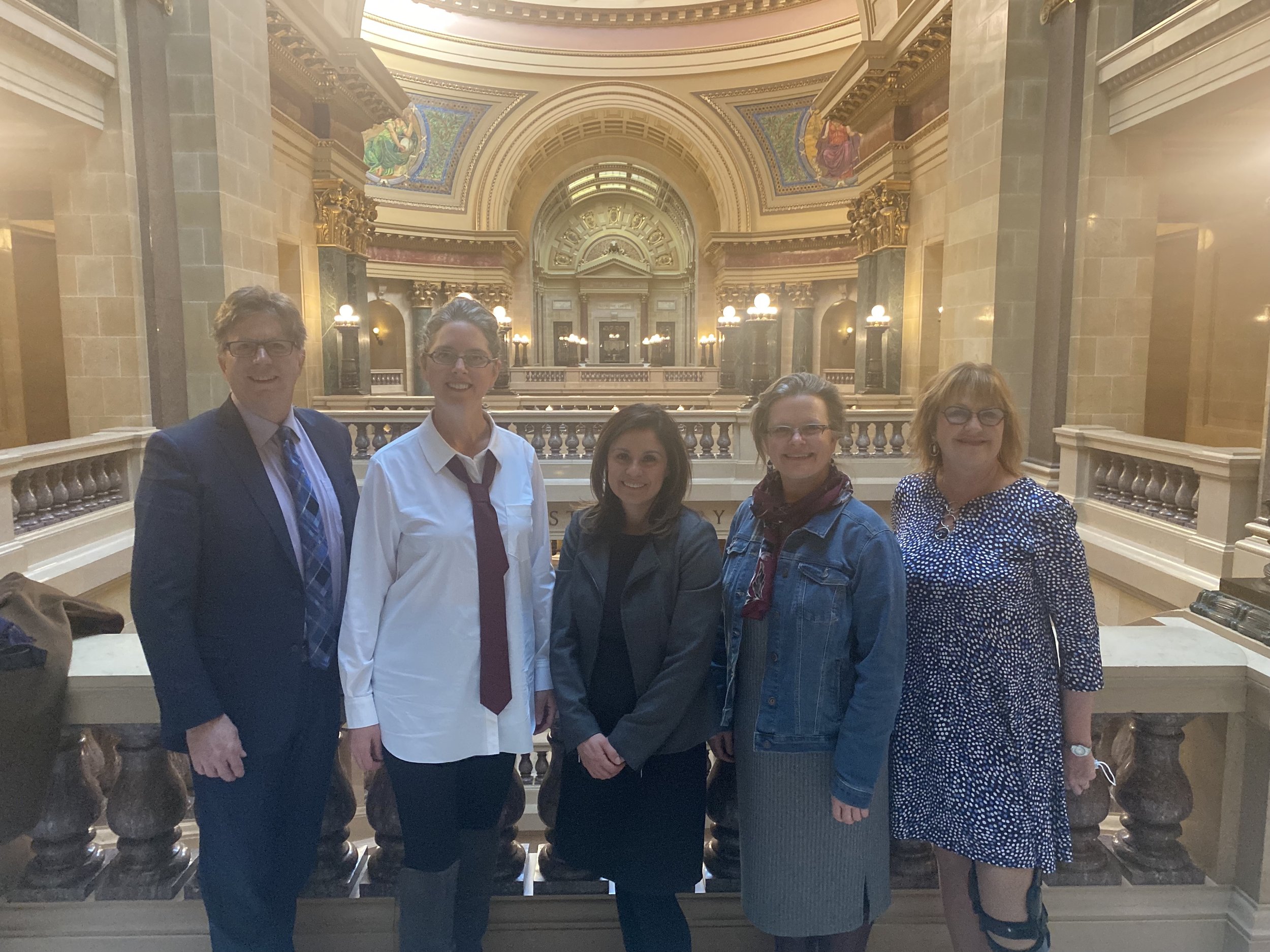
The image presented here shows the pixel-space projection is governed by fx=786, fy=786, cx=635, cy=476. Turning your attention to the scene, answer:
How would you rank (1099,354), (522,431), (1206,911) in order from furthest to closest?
(522,431), (1099,354), (1206,911)

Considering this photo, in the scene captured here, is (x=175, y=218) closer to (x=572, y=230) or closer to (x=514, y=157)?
(x=514, y=157)

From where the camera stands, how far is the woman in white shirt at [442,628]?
211 cm

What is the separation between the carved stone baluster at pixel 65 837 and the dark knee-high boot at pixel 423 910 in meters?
1.18

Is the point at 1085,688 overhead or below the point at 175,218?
below

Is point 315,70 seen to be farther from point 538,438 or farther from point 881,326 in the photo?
point 881,326

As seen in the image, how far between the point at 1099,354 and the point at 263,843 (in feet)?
33.2

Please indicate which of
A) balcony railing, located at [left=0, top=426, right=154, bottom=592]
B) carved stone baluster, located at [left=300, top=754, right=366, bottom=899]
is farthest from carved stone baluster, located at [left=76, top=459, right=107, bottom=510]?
carved stone baluster, located at [left=300, top=754, right=366, bottom=899]

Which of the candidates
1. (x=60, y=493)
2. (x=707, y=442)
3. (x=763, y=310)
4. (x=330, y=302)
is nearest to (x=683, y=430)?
(x=707, y=442)

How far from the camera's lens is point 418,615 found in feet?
6.98

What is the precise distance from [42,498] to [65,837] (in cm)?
522

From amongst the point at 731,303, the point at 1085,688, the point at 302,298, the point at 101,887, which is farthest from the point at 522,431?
the point at 731,303

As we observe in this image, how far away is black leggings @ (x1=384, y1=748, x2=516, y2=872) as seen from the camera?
2.14 m

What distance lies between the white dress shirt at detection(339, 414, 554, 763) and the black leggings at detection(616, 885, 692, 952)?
59 centimetres

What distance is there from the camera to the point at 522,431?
40.3 feet
